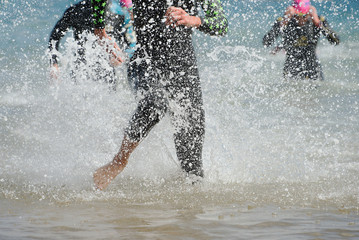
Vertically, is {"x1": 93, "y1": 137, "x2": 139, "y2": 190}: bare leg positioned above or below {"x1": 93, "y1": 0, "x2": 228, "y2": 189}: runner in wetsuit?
below

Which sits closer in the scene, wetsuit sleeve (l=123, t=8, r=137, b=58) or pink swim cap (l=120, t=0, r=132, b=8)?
wetsuit sleeve (l=123, t=8, r=137, b=58)

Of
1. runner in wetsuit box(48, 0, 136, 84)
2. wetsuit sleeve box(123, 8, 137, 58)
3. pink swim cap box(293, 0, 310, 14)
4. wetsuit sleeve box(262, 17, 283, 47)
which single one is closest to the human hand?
wetsuit sleeve box(123, 8, 137, 58)

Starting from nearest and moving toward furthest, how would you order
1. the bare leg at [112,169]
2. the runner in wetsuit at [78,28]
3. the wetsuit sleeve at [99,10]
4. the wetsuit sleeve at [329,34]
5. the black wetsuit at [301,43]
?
the bare leg at [112,169] < the wetsuit sleeve at [99,10] < the runner in wetsuit at [78,28] < the wetsuit sleeve at [329,34] < the black wetsuit at [301,43]

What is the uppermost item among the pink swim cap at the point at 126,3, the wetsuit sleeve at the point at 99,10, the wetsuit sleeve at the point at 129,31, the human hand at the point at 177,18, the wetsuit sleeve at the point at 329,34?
the wetsuit sleeve at the point at 329,34

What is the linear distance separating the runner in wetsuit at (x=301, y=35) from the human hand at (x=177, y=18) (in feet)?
15.8

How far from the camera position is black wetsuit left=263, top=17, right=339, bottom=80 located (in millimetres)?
7836

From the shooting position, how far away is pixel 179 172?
144 inches

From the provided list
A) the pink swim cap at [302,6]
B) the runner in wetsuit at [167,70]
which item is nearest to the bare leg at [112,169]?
the runner in wetsuit at [167,70]

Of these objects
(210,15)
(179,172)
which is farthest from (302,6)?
(179,172)

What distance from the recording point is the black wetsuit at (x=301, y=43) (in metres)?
7.84

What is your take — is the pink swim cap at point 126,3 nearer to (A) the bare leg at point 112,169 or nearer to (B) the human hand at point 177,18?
(B) the human hand at point 177,18

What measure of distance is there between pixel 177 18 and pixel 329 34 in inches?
197

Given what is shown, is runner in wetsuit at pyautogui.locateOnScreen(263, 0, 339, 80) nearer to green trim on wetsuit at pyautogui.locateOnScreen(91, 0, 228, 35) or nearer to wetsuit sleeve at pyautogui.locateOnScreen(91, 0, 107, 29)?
green trim on wetsuit at pyautogui.locateOnScreen(91, 0, 228, 35)

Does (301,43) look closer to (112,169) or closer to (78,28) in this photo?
(78,28)
